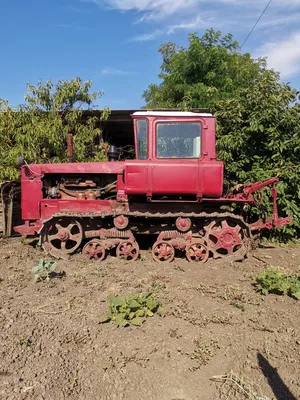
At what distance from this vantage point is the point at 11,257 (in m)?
6.27

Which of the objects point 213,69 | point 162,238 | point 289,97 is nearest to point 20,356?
point 162,238

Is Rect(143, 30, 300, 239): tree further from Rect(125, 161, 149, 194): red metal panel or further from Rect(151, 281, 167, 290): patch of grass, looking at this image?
Rect(151, 281, 167, 290): patch of grass

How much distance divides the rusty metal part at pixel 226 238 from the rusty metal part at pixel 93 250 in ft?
6.02

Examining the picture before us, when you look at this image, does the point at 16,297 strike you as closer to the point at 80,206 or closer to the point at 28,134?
the point at 80,206

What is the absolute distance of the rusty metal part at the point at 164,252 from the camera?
6.05 meters

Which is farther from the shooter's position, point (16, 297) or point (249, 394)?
point (16, 297)

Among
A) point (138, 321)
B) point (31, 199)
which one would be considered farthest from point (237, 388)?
point (31, 199)

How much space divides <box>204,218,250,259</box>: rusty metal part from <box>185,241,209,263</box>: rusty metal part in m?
0.11

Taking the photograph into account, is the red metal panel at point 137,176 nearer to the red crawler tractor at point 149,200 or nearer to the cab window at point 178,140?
the red crawler tractor at point 149,200

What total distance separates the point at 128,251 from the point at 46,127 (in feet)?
14.0

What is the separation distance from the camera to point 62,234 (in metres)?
6.16

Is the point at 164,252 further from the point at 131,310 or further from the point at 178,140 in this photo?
the point at 131,310

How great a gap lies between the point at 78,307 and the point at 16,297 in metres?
0.90

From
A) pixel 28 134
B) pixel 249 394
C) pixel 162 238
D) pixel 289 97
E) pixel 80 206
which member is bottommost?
pixel 249 394
